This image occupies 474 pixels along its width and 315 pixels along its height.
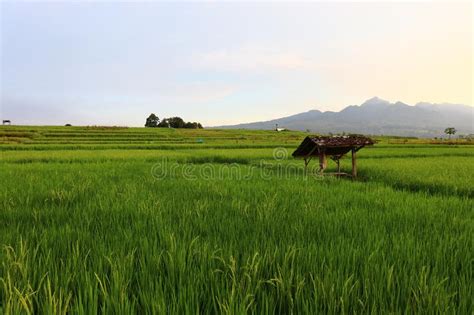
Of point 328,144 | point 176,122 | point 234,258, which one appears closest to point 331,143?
point 328,144

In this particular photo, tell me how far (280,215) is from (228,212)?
2.14ft

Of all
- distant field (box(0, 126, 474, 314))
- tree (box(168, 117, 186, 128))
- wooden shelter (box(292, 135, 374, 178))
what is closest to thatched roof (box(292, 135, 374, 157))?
wooden shelter (box(292, 135, 374, 178))

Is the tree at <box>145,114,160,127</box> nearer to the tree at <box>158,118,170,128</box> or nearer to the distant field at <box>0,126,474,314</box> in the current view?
the tree at <box>158,118,170,128</box>

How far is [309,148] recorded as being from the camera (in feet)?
31.5

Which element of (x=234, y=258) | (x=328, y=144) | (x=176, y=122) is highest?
(x=176, y=122)

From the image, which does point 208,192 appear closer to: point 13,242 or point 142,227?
point 142,227

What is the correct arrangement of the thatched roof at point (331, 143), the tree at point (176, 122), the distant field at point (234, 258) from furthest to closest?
the tree at point (176, 122)
the thatched roof at point (331, 143)
the distant field at point (234, 258)

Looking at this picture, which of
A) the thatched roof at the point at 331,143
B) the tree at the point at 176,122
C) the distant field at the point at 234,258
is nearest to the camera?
the distant field at the point at 234,258

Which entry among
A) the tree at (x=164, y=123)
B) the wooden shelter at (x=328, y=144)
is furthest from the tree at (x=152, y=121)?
the wooden shelter at (x=328, y=144)

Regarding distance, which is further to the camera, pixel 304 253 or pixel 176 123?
pixel 176 123

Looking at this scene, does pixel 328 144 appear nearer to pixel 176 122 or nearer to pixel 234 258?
pixel 234 258

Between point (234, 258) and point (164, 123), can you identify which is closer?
point (234, 258)

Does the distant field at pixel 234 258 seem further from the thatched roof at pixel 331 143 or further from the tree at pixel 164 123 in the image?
the tree at pixel 164 123

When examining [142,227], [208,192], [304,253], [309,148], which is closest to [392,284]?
[304,253]
